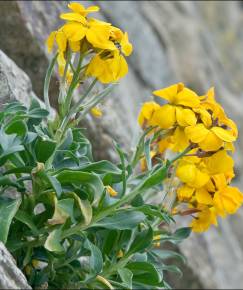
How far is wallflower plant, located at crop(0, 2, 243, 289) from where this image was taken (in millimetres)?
2332

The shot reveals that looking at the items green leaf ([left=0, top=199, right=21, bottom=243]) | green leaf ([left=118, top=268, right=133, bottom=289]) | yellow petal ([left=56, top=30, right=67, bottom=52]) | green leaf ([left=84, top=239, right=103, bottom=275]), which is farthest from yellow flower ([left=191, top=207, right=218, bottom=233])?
yellow petal ([left=56, top=30, right=67, bottom=52])

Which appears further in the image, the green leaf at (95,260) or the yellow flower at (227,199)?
the yellow flower at (227,199)

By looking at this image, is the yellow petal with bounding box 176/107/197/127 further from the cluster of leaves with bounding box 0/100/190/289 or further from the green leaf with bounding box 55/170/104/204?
the green leaf with bounding box 55/170/104/204

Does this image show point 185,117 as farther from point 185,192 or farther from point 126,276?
point 126,276

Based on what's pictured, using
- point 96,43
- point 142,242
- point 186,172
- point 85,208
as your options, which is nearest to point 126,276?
point 142,242

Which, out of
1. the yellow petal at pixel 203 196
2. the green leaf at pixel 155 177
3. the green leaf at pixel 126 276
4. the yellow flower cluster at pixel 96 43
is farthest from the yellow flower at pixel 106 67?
the green leaf at pixel 126 276

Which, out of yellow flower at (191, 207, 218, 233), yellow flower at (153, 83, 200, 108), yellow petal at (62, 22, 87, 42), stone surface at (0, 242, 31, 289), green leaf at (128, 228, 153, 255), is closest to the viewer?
stone surface at (0, 242, 31, 289)

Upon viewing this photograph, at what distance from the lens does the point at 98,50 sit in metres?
2.27

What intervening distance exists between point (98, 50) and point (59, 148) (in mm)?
451

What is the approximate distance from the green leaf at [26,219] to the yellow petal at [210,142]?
2.04 ft

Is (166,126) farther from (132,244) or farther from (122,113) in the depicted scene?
(122,113)

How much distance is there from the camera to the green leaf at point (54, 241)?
7.55 feet

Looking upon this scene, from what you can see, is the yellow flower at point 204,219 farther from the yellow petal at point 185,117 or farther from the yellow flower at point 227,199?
the yellow petal at point 185,117

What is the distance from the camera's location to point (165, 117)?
7.99 feet
